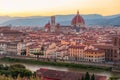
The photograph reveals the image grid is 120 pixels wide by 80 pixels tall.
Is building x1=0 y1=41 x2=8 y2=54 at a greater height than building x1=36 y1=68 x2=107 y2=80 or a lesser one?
lesser

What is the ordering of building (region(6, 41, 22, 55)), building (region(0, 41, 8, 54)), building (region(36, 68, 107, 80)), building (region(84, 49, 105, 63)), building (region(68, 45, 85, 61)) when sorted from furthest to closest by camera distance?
1. building (region(0, 41, 8, 54))
2. building (region(6, 41, 22, 55))
3. building (region(68, 45, 85, 61))
4. building (region(84, 49, 105, 63))
5. building (region(36, 68, 107, 80))

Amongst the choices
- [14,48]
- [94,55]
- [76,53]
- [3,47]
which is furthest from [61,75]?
[3,47]

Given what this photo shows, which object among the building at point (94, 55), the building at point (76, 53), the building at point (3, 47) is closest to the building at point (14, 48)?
the building at point (3, 47)

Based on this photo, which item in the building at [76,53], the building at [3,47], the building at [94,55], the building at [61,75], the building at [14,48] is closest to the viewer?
the building at [61,75]

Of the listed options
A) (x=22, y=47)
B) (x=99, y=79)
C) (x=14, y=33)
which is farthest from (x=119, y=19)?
(x=99, y=79)

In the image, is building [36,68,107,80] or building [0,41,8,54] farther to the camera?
building [0,41,8,54]

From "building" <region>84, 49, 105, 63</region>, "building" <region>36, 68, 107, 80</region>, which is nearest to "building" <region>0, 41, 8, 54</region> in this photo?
"building" <region>84, 49, 105, 63</region>

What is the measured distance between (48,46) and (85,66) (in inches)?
106

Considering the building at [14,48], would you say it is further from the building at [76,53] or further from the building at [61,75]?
the building at [61,75]

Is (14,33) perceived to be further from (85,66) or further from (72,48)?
(85,66)

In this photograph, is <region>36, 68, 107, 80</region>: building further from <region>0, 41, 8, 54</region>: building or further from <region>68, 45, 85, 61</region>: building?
<region>0, 41, 8, 54</region>: building

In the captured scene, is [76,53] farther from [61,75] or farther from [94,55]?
[61,75]

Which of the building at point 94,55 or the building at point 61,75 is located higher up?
the building at point 61,75

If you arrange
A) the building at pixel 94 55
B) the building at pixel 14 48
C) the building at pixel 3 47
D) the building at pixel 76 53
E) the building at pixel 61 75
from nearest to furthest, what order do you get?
the building at pixel 61 75 < the building at pixel 94 55 < the building at pixel 76 53 < the building at pixel 14 48 < the building at pixel 3 47
